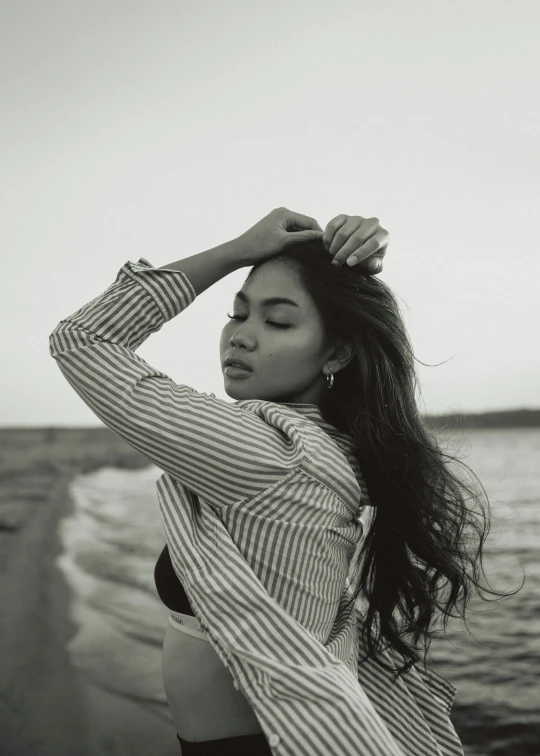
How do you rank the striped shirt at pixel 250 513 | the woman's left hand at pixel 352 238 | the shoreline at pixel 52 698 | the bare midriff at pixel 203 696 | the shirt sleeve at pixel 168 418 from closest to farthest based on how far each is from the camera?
1. the striped shirt at pixel 250 513
2. the shirt sleeve at pixel 168 418
3. the bare midriff at pixel 203 696
4. the woman's left hand at pixel 352 238
5. the shoreline at pixel 52 698

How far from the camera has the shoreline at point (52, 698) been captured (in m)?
3.22

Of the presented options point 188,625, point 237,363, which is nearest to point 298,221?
point 237,363

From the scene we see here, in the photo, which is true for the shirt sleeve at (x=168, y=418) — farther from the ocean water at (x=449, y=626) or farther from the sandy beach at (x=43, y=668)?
the sandy beach at (x=43, y=668)

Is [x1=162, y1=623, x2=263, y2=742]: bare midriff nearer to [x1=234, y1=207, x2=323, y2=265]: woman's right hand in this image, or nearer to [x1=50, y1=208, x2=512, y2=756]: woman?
[x1=50, y1=208, x2=512, y2=756]: woman

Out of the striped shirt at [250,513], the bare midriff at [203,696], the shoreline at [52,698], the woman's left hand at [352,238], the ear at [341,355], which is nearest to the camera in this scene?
the striped shirt at [250,513]

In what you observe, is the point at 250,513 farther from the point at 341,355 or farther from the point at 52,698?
the point at 52,698

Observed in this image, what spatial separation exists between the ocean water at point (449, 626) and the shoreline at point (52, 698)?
0.24 feet

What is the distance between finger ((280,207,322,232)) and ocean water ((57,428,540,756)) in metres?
0.75

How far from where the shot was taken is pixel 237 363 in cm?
166

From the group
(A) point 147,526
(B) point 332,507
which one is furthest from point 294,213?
(A) point 147,526

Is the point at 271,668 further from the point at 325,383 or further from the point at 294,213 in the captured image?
the point at 294,213

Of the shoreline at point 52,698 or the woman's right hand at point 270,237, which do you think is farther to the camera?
the shoreline at point 52,698

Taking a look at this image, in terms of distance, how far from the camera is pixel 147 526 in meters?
7.14

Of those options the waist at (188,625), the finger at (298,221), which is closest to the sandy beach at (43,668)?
the waist at (188,625)
